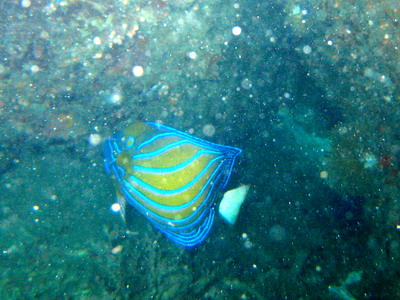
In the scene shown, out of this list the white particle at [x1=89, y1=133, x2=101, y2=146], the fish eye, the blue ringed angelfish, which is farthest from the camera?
the white particle at [x1=89, y1=133, x2=101, y2=146]

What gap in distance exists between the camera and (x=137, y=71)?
13.5ft

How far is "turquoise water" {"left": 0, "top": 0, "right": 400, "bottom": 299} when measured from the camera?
3.47m

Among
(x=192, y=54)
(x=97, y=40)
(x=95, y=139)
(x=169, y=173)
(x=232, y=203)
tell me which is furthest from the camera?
(x=95, y=139)

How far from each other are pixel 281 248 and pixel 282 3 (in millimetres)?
4040

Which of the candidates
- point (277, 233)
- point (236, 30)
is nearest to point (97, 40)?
point (236, 30)

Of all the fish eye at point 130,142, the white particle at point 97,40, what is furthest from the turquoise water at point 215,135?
the fish eye at point 130,142

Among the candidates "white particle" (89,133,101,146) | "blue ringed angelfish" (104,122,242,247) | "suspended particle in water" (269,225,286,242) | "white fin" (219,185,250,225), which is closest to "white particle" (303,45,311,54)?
"blue ringed angelfish" (104,122,242,247)

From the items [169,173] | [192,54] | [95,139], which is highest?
[192,54]

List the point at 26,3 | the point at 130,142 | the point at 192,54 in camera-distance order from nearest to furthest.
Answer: the point at 26,3
the point at 130,142
the point at 192,54

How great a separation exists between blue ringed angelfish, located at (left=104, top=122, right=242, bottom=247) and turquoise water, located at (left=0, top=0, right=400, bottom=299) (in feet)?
1.44

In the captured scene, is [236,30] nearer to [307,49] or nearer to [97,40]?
[307,49]

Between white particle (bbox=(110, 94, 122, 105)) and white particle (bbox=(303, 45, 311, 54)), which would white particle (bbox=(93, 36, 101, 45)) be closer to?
white particle (bbox=(110, 94, 122, 105))

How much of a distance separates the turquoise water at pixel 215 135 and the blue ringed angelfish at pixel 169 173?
44cm

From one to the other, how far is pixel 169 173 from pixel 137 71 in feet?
5.79
